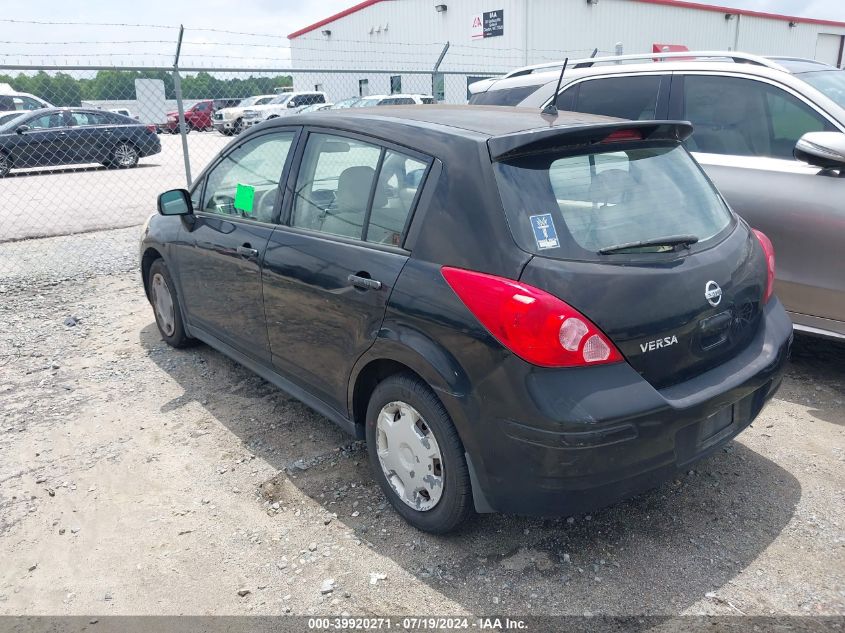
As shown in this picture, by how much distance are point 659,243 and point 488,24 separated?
26523mm

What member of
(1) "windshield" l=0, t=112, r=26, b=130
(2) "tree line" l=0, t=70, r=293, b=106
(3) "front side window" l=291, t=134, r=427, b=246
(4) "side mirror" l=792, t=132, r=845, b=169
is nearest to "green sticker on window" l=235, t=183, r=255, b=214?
(3) "front side window" l=291, t=134, r=427, b=246

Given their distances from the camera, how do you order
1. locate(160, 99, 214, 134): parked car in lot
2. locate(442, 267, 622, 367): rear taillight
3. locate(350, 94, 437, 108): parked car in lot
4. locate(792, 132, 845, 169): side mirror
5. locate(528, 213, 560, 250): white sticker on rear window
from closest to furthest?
locate(442, 267, 622, 367): rear taillight, locate(528, 213, 560, 250): white sticker on rear window, locate(792, 132, 845, 169): side mirror, locate(350, 94, 437, 108): parked car in lot, locate(160, 99, 214, 134): parked car in lot

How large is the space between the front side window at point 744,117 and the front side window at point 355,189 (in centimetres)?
276

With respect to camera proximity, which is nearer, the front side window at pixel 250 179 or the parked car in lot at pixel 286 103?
the front side window at pixel 250 179

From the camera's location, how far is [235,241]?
153 inches

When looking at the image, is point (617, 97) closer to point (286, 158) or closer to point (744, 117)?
point (744, 117)

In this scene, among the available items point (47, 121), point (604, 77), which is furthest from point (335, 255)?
point (47, 121)

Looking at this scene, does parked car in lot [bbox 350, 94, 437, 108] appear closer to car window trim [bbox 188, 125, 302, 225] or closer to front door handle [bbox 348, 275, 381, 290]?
car window trim [bbox 188, 125, 302, 225]

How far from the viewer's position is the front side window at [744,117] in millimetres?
4375

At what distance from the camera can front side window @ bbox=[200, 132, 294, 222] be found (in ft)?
12.2

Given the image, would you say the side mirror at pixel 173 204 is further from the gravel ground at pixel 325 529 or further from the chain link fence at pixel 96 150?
the chain link fence at pixel 96 150

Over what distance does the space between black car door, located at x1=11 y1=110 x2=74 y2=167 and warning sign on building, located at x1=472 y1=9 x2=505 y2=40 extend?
1618 centimetres

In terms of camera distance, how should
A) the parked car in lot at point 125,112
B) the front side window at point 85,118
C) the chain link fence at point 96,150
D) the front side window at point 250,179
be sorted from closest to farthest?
the front side window at point 250,179 → the chain link fence at point 96,150 → the front side window at point 85,118 → the parked car in lot at point 125,112

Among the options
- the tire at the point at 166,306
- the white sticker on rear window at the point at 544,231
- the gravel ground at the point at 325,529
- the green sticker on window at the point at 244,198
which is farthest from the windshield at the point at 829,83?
the tire at the point at 166,306
